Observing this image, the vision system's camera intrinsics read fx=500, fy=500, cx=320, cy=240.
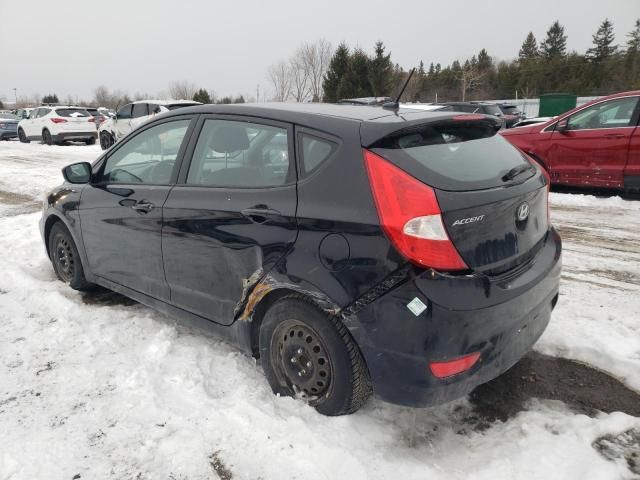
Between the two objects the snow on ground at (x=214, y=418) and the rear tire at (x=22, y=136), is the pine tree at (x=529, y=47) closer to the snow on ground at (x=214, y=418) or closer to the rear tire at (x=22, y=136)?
the rear tire at (x=22, y=136)

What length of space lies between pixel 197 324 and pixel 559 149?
716cm

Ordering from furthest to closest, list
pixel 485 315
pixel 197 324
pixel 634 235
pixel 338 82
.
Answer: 1. pixel 338 82
2. pixel 634 235
3. pixel 197 324
4. pixel 485 315

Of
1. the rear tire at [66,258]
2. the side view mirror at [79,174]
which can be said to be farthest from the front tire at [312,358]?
the rear tire at [66,258]

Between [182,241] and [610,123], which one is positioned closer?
[182,241]

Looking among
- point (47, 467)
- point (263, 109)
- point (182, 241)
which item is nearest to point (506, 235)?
point (263, 109)

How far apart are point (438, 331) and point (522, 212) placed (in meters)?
0.83

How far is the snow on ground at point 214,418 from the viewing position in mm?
2311

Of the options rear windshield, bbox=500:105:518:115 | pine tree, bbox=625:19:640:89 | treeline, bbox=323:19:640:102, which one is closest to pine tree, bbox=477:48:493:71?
treeline, bbox=323:19:640:102

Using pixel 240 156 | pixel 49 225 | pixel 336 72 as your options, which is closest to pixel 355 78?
pixel 336 72

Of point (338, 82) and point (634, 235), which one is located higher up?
point (338, 82)

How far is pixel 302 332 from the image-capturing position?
101 inches

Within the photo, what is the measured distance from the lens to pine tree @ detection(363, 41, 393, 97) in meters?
36.0

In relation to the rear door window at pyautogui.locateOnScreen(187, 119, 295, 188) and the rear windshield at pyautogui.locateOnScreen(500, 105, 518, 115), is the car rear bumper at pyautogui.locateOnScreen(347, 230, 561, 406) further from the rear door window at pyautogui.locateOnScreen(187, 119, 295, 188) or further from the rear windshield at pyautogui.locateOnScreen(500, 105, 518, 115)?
the rear windshield at pyautogui.locateOnScreen(500, 105, 518, 115)

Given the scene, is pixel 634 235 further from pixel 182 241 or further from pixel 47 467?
pixel 47 467
